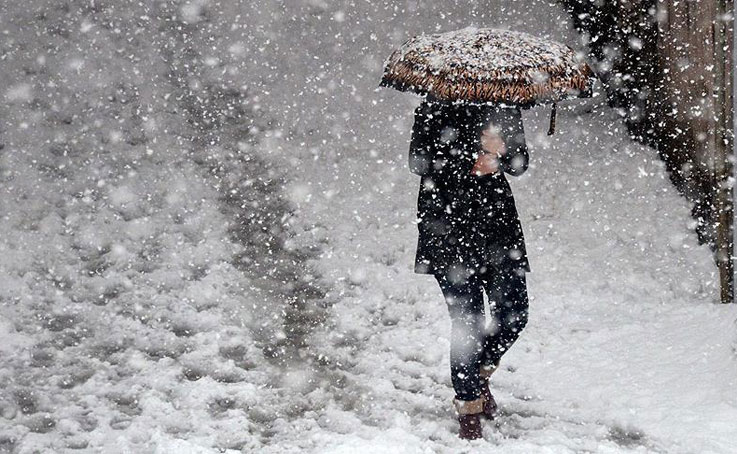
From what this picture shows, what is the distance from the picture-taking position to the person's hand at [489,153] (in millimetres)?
4035

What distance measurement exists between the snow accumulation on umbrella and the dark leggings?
90 centimetres

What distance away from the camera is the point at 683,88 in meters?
6.92

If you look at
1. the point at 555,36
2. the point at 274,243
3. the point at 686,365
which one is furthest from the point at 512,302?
the point at 555,36

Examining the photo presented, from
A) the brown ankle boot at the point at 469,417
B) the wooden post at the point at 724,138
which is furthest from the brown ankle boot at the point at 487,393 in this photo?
the wooden post at the point at 724,138

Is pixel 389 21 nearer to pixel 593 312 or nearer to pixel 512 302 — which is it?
pixel 593 312

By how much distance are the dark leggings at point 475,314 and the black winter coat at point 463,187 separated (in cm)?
8

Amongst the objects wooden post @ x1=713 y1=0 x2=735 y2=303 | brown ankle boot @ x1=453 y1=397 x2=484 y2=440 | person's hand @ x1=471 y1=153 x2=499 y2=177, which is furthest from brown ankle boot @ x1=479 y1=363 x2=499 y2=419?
wooden post @ x1=713 y1=0 x2=735 y2=303

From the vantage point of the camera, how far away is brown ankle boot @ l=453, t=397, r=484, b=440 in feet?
13.9

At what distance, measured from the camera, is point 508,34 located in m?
4.28

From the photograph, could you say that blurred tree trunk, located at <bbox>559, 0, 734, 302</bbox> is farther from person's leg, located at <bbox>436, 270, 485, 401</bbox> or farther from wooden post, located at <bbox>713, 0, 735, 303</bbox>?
person's leg, located at <bbox>436, 270, 485, 401</bbox>

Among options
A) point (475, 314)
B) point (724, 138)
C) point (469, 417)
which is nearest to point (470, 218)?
point (475, 314)

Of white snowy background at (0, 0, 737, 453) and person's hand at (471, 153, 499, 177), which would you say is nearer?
person's hand at (471, 153, 499, 177)

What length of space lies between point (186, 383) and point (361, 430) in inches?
45.9

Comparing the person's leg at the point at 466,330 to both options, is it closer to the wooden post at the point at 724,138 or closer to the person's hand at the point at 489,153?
the person's hand at the point at 489,153
